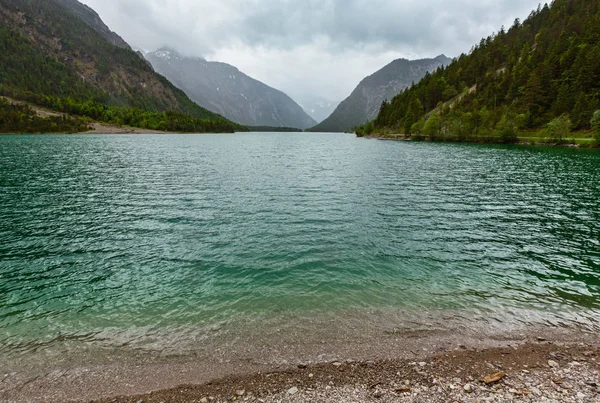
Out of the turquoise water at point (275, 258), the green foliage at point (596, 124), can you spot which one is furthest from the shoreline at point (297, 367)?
the green foliage at point (596, 124)

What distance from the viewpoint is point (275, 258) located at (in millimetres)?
19469

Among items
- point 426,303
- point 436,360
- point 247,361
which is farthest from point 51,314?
point 426,303

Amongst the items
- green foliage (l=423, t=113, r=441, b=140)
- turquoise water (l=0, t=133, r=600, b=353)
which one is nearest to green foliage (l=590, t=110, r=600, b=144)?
green foliage (l=423, t=113, r=441, b=140)

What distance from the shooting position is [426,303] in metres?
14.4

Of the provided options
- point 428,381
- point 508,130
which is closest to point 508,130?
point 508,130

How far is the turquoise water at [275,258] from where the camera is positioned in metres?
13.5

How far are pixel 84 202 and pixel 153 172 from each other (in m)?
23.3

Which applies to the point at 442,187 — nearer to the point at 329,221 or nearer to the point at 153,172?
the point at 329,221

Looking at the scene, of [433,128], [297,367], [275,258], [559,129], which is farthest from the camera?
[433,128]

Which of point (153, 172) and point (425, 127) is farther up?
point (425, 127)

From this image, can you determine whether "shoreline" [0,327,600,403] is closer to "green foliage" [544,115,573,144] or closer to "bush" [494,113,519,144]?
"green foliage" [544,115,573,144]

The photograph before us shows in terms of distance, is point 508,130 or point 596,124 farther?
point 508,130

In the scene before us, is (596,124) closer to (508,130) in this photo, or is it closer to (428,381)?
(508,130)

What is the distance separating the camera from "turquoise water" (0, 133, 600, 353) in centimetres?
1353
